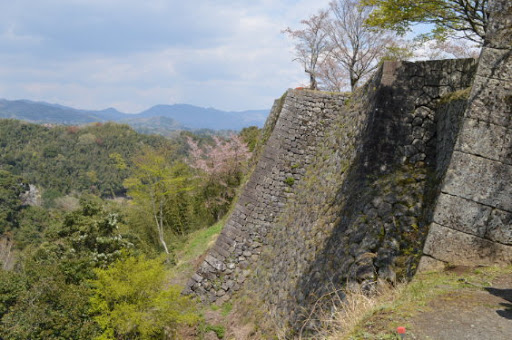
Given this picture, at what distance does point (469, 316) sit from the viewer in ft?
8.71

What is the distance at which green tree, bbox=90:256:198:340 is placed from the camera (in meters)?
8.59

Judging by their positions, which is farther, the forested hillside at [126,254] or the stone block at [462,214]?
the forested hillside at [126,254]

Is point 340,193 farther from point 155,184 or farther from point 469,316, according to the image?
point 155,184

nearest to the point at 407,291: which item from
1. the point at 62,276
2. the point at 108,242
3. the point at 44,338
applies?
the point at 44,338

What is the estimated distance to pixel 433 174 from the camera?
15.5 feet

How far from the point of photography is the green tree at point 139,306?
8.59 m

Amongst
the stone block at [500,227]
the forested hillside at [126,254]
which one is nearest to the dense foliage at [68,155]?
the forested hillside at [126,254]

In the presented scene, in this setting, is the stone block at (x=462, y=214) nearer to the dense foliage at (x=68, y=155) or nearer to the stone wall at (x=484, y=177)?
the stone wall at (x=484, y=177)

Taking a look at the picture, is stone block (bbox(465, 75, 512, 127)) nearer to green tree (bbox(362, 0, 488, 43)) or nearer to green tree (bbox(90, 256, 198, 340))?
green tree (bbox(362, 0, 488, 43))

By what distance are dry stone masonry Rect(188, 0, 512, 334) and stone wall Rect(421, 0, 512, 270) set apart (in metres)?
0.01

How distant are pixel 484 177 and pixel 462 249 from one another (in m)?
0.90

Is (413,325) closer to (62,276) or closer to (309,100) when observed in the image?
(309,100)

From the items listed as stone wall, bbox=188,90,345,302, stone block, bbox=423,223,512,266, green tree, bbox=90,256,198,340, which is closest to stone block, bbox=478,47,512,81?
stone block, bbox=423,223,512,266

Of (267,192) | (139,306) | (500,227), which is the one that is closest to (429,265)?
(500,227)
